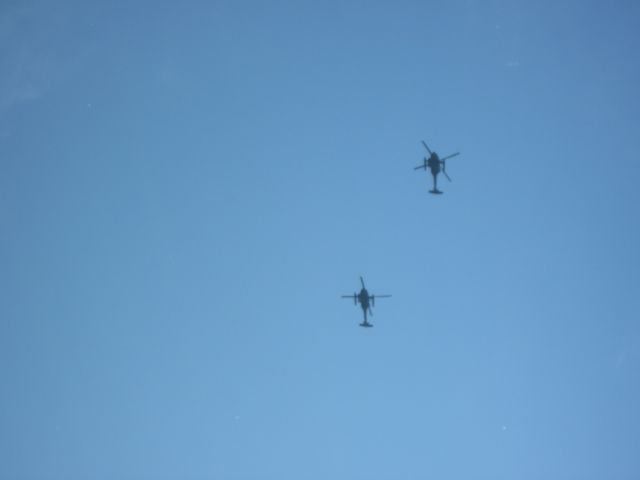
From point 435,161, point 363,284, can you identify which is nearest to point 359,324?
point 363,284

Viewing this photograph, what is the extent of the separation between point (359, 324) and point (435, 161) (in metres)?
16.5

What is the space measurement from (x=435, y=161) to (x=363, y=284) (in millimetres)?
13203

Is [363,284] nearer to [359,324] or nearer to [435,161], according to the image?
[359,324]

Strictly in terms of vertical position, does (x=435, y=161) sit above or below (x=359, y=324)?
above

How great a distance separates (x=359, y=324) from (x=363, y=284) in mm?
3733

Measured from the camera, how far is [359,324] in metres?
113

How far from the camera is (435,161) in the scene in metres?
111

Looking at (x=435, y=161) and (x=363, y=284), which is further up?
(x=435, y=161)

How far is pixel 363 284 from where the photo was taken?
113438 millimetres
